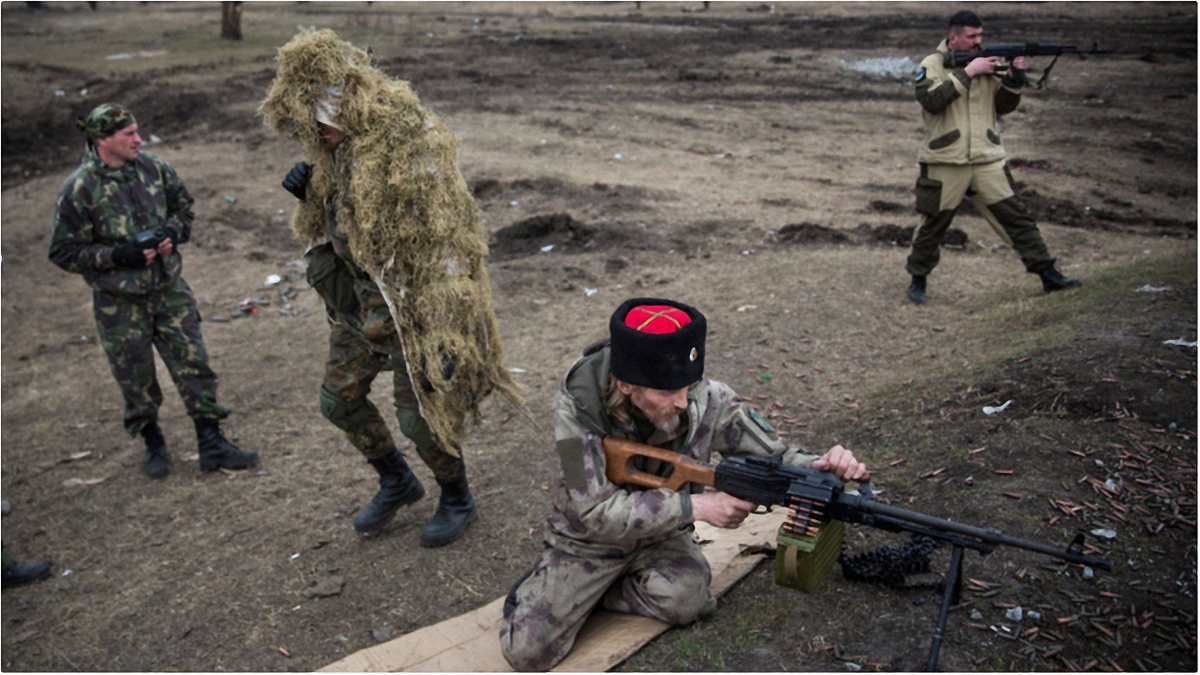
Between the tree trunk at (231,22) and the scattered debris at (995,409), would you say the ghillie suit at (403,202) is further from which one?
the tree trunk at (231,22)

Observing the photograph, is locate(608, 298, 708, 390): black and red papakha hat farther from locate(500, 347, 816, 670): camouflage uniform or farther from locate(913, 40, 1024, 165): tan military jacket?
locate(913, 40, 1024, 165): tan military jacket

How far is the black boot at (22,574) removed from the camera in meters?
4.67

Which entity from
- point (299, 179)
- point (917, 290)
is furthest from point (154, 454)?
point (917, 290)

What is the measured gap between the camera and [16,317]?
8383mm

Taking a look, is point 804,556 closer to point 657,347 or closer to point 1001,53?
point 657,347

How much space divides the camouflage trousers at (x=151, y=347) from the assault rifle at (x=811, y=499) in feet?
11.2

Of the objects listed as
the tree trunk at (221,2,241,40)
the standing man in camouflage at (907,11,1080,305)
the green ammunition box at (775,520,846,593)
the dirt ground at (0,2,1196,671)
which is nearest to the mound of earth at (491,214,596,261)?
the dirt ground at (0,2,1196,671)

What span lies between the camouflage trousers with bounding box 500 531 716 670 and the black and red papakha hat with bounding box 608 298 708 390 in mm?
852

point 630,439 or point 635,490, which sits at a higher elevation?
point 630,439

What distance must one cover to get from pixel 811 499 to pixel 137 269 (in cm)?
430

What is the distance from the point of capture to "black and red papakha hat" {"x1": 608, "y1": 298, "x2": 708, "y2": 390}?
2984mm

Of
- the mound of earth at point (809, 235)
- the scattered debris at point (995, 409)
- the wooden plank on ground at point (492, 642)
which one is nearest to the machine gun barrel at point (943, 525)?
the wooden plank on ground at point (492, 642)

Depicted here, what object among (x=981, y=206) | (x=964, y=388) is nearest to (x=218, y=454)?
(x=964, y=388)

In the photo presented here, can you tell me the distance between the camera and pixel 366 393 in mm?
4535
